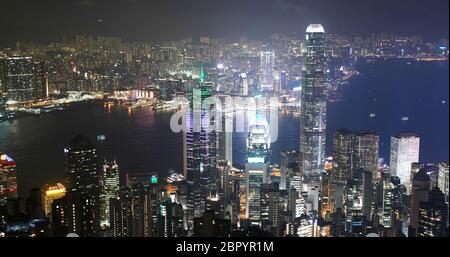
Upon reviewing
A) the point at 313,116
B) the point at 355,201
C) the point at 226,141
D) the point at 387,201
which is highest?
the point at 313,116

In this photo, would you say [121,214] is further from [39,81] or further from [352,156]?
[352,156]

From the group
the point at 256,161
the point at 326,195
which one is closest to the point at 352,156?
the point at 326,195

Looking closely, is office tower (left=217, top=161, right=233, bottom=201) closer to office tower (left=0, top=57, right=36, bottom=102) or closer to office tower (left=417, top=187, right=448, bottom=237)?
office tower (left=417, top=187, right=448, bottom=237)

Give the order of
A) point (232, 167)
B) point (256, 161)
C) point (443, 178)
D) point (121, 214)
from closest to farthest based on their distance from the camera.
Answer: point (121, 214), point (443, 178), point (232, 167), point (256, 161)

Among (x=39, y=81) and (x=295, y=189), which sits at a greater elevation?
(x=39, y=81)

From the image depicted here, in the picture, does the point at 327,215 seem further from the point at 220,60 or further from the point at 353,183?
the point at 220,60
